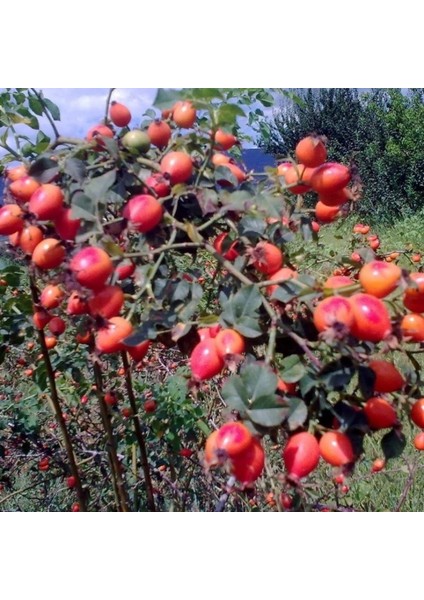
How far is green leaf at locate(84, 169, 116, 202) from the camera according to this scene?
19.7 inches

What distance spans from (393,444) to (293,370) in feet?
0.34

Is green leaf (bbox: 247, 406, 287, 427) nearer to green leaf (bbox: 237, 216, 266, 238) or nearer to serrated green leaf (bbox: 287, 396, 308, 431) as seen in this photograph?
serrated green leaf (bbox: 287, 396, 308, 431)

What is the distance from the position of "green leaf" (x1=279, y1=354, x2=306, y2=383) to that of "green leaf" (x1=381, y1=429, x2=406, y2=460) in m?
0.09

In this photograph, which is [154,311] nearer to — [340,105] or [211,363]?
[211,363]

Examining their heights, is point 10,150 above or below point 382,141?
above

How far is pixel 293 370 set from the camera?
46 centimetres

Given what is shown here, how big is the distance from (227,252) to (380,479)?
122 centimetres

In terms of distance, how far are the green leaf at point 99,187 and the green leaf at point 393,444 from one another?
0.29 m

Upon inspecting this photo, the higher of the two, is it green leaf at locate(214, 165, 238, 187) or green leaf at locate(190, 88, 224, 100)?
green leaf at locate(190, 88, 224, 100)

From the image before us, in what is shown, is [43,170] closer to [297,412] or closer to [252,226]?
[252,226]

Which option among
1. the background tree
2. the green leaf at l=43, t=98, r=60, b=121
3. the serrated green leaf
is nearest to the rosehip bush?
the serrated green leaf

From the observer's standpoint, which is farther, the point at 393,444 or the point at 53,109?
the point at 53,109

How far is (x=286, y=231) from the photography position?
1.80ft

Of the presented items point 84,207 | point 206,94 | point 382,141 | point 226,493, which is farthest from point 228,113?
point 382,141
